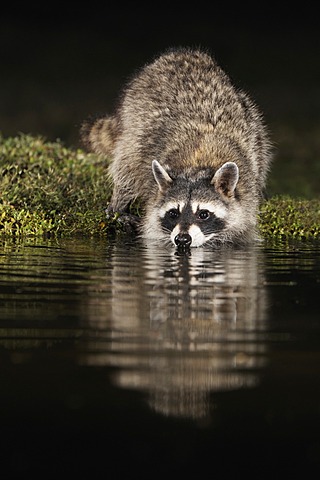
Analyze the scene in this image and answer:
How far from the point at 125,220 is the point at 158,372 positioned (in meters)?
6.10

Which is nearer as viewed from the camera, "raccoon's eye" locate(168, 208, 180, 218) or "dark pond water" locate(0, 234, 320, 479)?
"dark pond water" locate(0, 234, 320, 479)

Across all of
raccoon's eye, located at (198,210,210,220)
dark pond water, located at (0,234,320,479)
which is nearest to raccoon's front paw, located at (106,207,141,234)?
raccoon's eye, located at (198,210,210,220)

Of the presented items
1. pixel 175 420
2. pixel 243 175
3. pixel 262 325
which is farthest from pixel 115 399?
pixel 243 175

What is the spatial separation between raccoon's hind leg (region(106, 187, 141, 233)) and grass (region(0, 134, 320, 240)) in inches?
3.4

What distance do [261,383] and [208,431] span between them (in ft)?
2.19

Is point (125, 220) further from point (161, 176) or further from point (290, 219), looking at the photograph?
point (290, 219)

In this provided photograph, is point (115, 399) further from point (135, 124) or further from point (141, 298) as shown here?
point (135, 124)

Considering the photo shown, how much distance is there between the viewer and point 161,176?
32.7 feet

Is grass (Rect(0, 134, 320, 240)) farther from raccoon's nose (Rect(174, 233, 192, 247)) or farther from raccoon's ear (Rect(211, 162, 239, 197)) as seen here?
raccoon's nose (Rect(174, 233, 192, 247))

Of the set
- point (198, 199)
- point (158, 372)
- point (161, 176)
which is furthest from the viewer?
point (161, 176)

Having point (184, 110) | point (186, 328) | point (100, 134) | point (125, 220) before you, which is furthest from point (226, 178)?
point (186, 328)

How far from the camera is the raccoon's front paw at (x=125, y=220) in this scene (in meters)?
11.1

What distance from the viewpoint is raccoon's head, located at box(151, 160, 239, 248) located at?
9.68 meters

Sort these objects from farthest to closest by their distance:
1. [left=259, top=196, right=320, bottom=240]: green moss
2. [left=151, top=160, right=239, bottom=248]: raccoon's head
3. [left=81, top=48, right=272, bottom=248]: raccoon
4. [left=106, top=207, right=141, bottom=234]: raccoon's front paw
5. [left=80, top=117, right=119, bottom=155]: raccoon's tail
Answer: [left=80, top=117, right=119, bottom=155]: raccoon's tail → [left=259, top=196, right=320, bottom=240]: green moss → [left=106, top=207, right=141, bottom=234]: raccoon's front paw → [left=81, top=48, right=272, bottom=248]: raccoon → [left=151, top=160, right=239, bottom=248]: raccoon's head
